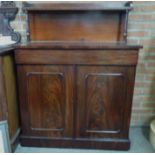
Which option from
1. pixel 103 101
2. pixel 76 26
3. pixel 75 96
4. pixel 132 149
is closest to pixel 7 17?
pixel 76 26

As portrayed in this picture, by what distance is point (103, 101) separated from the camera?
1.68 m

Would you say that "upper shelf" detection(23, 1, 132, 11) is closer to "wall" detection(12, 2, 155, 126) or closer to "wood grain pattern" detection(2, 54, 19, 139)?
"wall" detection(12, 2, 155, 126)

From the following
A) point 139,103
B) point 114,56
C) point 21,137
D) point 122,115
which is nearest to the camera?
point 114,56

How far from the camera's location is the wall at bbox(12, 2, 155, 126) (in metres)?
1.87

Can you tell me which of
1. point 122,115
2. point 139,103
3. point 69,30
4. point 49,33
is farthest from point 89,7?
point 139,103

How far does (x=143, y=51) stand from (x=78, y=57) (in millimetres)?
791

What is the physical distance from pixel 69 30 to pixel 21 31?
0.49 m

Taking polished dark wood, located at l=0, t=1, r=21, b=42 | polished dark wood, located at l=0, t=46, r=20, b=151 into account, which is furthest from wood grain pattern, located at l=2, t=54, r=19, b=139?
polished dark wood, located at l=0, t=1, r=21, b=42

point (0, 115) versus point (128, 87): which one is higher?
point (128, 87)

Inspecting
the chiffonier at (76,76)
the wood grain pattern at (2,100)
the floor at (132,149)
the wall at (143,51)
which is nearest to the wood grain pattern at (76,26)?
the chiffonier at (76,76)

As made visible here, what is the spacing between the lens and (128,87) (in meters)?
1.63

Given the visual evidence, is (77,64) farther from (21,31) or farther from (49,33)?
(21,31)

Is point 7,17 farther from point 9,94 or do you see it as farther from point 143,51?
point 143,51

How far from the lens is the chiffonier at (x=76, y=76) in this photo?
1572 mm
